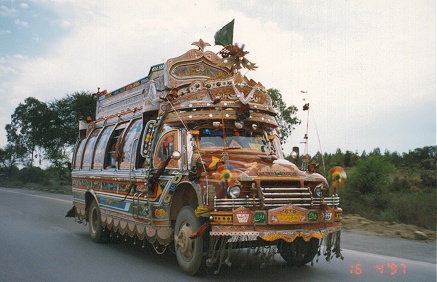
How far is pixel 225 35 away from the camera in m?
9.11

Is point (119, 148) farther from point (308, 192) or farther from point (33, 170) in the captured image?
point (33, 170)

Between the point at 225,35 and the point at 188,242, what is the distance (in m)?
4.31

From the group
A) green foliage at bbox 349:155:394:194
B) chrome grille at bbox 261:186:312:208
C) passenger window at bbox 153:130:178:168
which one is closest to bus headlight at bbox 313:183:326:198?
chrome grille at bbox 261:186:312:208

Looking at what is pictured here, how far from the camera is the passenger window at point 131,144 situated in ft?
31.1

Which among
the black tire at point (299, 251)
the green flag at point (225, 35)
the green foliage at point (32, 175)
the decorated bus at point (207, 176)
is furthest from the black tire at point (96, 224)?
the green foliage at point (32, 175)

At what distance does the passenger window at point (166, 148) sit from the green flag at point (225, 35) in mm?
2298

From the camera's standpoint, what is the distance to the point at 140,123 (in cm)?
964

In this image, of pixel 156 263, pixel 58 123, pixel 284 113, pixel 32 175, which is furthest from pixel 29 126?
pixel 156 263

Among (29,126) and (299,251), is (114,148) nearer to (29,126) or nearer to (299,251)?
(299,251)

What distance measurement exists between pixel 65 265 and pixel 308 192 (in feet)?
14.8

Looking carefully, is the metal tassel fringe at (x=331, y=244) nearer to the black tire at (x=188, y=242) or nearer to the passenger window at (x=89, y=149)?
the black tire at (x=188, y=242)

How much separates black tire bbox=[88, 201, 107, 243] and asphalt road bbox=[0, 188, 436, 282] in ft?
0.69

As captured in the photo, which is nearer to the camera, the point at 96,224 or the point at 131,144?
the point at 131,144

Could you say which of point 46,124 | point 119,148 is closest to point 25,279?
point 119,148
